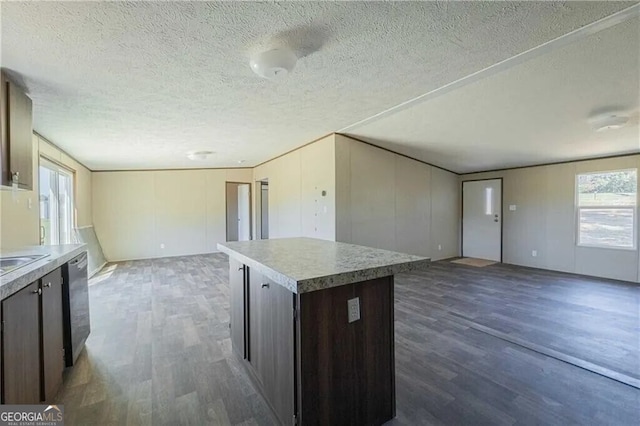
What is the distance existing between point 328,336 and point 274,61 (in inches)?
71.0

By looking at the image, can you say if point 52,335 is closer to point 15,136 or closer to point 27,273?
point 27,273

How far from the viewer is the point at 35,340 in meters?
1.69

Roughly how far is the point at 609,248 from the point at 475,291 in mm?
2846

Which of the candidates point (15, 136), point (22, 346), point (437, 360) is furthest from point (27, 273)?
point (437, 360)

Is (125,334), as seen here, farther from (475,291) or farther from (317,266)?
(475,291)

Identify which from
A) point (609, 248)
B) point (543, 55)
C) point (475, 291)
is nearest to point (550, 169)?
point (609, 248)

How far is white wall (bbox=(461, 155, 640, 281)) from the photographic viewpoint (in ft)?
16.3

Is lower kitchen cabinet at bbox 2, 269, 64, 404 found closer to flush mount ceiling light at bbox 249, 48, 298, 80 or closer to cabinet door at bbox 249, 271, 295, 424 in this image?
cabinet door at bbox 249, 271, 295, 424

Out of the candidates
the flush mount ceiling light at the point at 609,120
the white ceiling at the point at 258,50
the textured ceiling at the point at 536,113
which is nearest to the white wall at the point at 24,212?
the white ceiling at the point at 258,50

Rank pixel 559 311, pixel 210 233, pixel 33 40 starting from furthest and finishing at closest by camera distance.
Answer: pixel 210 233, pixel 559 311, pixel 33 40

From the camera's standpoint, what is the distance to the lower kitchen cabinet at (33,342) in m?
1.42

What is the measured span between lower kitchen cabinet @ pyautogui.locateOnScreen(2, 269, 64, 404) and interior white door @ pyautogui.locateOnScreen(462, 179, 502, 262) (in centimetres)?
731

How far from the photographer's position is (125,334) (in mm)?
2963

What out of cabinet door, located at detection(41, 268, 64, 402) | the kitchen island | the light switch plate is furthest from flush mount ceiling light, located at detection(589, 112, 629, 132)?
cabinet door, located at detection(41, 268, 64, 402)
